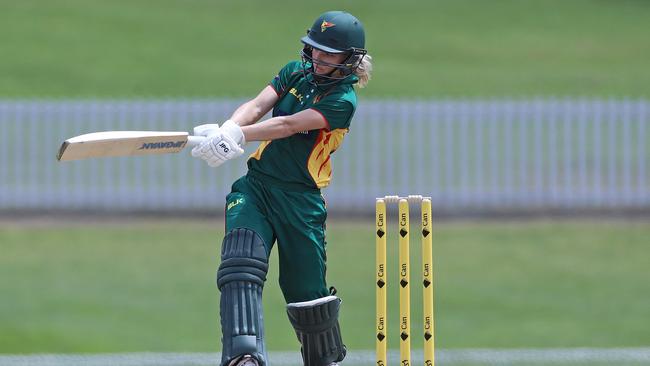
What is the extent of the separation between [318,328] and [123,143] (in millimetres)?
1028

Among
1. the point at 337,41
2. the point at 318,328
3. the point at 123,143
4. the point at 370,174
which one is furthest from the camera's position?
the point at 370,174

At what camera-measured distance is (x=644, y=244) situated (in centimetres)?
1137

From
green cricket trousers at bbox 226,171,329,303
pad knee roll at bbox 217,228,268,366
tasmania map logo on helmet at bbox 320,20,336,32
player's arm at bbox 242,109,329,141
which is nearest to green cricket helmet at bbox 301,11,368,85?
tasmania map logo on helmet at bbox 320,20,336,32

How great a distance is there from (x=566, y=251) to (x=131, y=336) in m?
4.15

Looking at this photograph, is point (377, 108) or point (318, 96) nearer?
point (318, 96)

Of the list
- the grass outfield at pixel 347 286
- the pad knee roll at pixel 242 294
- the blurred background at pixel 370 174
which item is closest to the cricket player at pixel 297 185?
the pad knee roll at pixel 242 294

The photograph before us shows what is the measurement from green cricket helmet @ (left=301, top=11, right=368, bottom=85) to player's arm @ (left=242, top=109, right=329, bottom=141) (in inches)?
7.8

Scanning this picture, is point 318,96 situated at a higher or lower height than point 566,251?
higher

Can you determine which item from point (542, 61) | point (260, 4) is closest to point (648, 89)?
point (542, 61)

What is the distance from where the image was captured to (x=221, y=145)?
187 inches

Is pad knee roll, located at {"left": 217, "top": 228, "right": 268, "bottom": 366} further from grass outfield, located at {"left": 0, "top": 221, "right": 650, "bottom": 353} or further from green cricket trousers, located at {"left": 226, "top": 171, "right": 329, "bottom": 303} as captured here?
grass outfield, located at {"left": 0, "top": 221, "right": 650, "bottom": 353}

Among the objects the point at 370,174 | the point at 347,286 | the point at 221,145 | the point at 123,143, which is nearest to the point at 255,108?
the point at 221,145

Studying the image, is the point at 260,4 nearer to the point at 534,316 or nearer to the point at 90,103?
the point at 90,103

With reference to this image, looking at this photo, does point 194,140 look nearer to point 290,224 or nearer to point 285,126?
point 285,126
